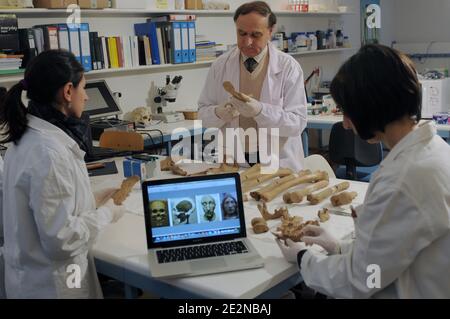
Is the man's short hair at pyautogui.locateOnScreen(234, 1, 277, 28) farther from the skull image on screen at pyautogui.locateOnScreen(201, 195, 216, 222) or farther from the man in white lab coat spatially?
the skull image on screen at pyautogui.locateOnScreen(201, 195, 216, 222)

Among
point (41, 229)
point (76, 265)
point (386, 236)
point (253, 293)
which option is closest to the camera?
point (386, 236)

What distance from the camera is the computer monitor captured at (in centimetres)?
371

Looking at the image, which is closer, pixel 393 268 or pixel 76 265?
pixel 393 268

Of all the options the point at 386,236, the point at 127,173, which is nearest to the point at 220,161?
the point at 127,173

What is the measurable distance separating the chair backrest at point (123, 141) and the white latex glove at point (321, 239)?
1.50 metres

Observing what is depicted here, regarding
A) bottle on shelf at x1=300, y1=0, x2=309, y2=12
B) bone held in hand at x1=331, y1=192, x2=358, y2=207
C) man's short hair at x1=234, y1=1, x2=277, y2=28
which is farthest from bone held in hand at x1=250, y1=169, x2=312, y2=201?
bottle on shelf at x1=300, y1=0, x2=309, y2=12

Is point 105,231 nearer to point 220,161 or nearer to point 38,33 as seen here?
point 220,161

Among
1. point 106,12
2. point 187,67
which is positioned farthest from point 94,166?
point 187,67

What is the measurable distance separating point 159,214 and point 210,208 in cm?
16

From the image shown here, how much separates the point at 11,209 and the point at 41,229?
0.15m

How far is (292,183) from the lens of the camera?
2.23 metres

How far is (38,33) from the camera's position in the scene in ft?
10.9

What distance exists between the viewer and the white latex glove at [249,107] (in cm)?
246

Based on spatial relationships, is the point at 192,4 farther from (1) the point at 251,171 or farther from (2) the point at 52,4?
(1) the point at 251,171
